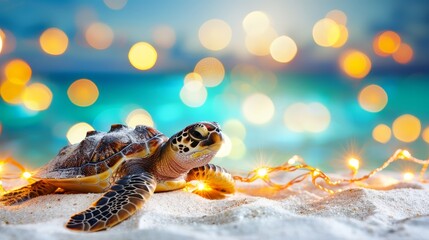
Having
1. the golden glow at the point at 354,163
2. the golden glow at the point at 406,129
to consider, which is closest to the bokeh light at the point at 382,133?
the golden glow at the point at 406,129

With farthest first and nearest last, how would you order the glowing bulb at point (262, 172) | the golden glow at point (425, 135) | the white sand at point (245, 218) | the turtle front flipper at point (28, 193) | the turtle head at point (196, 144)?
the golden glow at point (425, 135) → the glowing bulb at point (262, 172) → the turtle front flipper at point (28, 193) → the turtle head at point (196, 144) → the white sand at point (245, 218)

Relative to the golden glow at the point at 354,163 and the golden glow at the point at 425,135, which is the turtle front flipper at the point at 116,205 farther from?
the golden glow at the point at 425,135

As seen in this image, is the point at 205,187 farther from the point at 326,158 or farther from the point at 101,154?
the point at 326,158

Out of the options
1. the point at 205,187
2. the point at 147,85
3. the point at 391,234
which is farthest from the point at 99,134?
the point at 147,85

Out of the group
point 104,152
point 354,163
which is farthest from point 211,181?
point 354,163

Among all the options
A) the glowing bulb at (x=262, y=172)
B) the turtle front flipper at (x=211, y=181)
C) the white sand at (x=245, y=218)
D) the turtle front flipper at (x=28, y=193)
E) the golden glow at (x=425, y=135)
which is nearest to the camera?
the white sand at (x=245, y=218)
